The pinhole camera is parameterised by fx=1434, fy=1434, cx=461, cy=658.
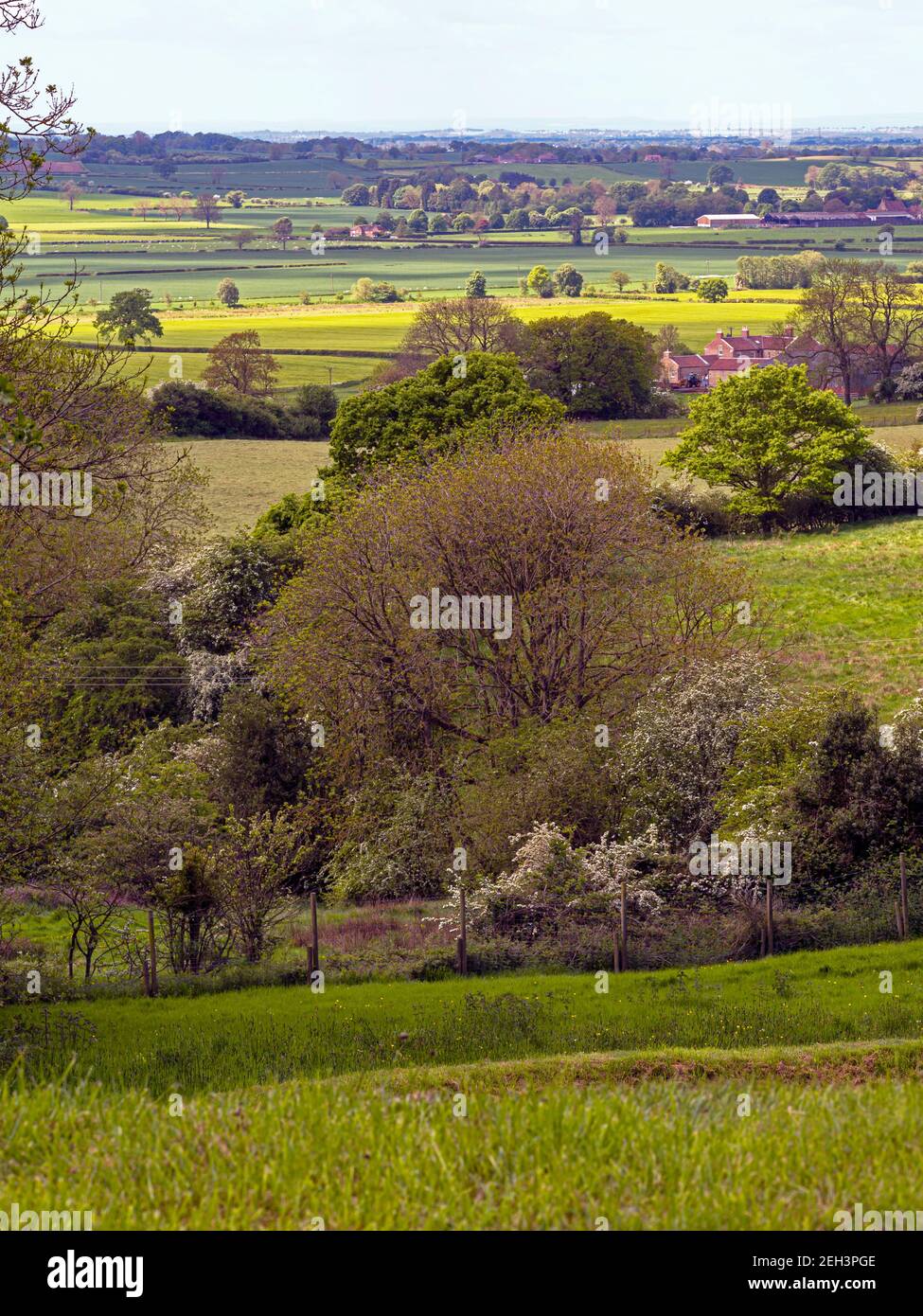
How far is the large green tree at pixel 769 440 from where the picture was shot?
278 feet

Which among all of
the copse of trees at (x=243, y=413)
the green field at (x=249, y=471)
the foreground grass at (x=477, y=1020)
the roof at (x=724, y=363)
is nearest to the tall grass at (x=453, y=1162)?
the foreground grass at (x=477, y=1020)

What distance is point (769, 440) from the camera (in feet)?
284

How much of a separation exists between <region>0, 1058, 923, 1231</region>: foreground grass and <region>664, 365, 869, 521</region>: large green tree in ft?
250

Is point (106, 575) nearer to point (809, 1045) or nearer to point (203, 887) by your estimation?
point (203, 887)

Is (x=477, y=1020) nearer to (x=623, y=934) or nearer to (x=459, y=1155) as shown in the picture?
(x=623, y=934)

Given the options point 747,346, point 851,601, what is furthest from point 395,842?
point 747,346

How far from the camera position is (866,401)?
434 ft

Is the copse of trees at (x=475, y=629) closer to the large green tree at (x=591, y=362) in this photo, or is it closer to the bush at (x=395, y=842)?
the bush at (x=395, y=842)

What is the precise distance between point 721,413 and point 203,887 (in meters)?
67.6

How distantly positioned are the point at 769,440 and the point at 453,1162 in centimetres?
8108

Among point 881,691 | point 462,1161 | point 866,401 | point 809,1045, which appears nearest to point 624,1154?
point 462,1161

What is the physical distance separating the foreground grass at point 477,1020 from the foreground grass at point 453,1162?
6.00 m

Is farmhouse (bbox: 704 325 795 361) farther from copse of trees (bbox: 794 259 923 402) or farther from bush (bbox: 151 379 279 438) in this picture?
bush (bbox: 151 379 279 438)

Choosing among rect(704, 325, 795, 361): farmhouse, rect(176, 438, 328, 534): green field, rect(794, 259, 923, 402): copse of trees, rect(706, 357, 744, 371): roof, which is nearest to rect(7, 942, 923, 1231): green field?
rect(176, 438, 328, 534): green field
